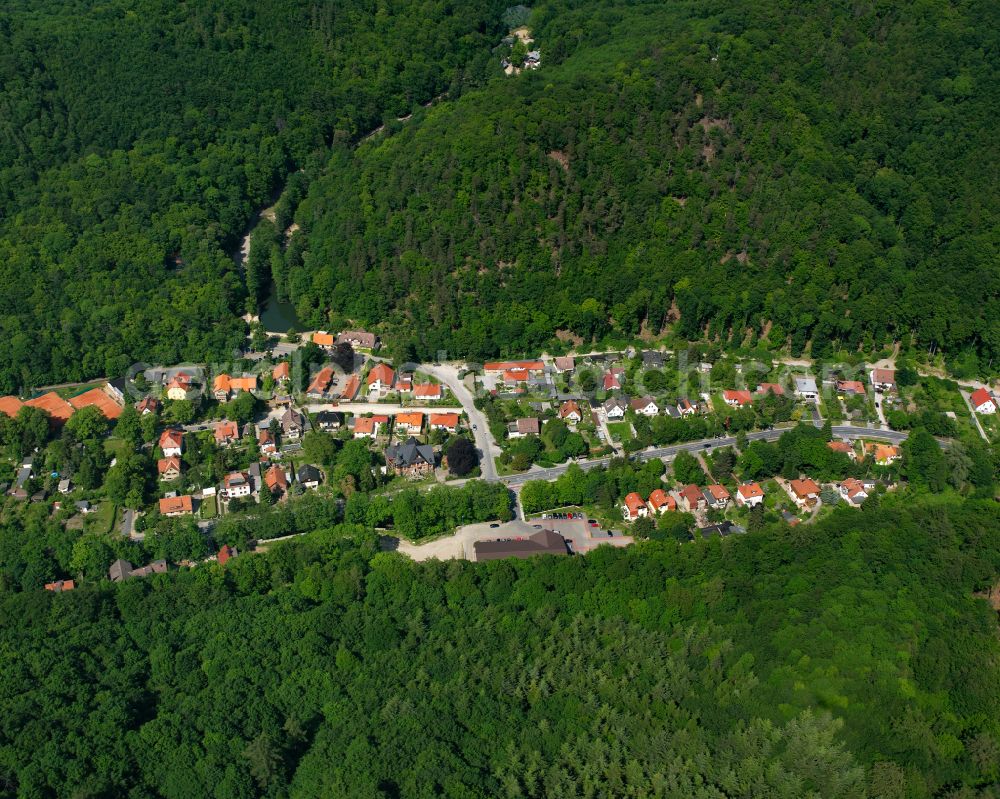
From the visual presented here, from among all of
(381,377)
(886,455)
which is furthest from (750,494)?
(381,377)

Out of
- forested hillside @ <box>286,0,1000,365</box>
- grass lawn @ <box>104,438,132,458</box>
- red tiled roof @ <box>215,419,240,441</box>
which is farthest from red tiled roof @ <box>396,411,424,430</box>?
grass lawn @ <box>104,438,132,458</box>

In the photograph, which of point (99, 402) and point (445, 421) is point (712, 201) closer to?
point (445, 421)

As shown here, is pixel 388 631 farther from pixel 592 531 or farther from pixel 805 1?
pixel 805 1

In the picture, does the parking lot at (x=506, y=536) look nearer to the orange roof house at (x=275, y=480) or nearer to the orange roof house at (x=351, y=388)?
the orange roof house at (x=275, y=480)

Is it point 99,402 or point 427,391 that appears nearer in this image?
point 99,402

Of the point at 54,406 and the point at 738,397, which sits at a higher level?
the point at 54,406

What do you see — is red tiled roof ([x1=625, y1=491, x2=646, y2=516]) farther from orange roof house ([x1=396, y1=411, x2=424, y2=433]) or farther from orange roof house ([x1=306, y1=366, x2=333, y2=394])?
orange roof house ([x1=306, y1=366, x2=333, y2=394])

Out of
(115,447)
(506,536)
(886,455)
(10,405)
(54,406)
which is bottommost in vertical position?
(506,536)

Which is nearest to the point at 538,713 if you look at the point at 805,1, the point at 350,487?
the point at 350,487
